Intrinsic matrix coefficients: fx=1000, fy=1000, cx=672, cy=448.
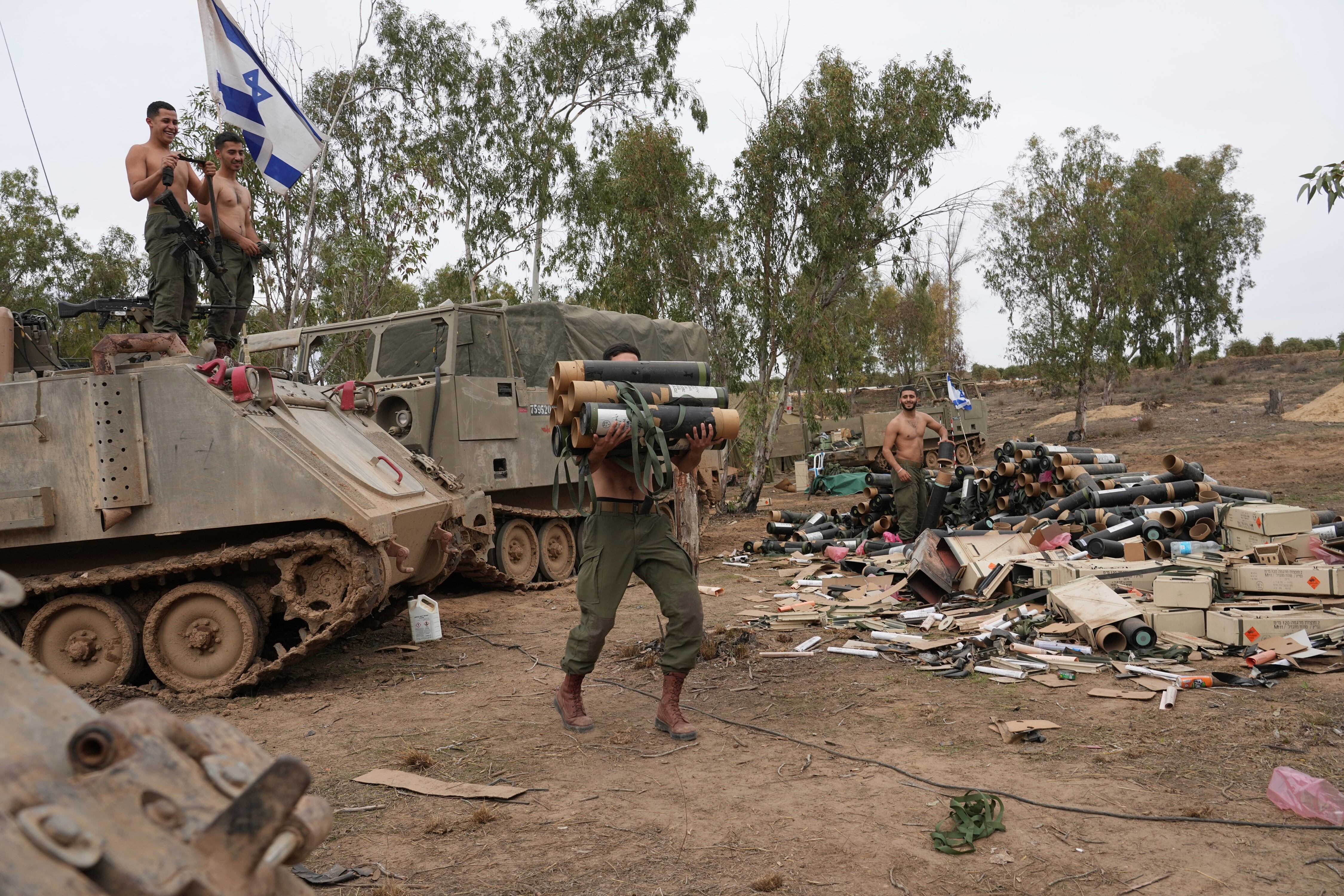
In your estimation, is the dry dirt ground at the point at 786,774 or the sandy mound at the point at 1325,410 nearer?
the dry dirt ground at the point at 786,774

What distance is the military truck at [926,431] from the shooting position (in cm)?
2108

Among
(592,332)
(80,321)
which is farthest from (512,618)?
(80,321)

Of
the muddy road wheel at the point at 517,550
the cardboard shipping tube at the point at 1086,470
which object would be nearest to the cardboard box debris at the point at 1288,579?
the cardboard shipping tube at the point at 1086,470

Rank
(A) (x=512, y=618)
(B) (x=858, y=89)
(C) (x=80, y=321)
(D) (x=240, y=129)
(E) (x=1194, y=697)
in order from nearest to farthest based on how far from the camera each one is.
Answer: (E) (x=1194, y=697), (A) (x=512, y=618), (D) (x=240, y=129), (B) (x=858, y=89), (C) (x=80, y=321)

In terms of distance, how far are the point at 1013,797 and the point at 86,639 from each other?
18.3 feet

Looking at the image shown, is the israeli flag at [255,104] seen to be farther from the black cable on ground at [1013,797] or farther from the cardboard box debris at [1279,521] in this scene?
the cardboard box debris at [1279,521]

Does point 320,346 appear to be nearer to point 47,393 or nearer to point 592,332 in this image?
point 592,332

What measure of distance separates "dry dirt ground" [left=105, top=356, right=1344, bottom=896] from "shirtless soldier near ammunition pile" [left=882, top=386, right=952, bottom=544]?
458 cm

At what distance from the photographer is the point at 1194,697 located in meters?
5.48

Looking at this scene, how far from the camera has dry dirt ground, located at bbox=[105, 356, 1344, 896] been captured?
3.50 m

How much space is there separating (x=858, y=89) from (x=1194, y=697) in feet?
43.1

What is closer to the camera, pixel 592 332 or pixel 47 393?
pixel 47 393

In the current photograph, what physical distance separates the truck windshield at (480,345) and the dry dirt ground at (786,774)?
407cm

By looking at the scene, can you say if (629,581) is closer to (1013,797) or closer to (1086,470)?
A: (1013,797)
